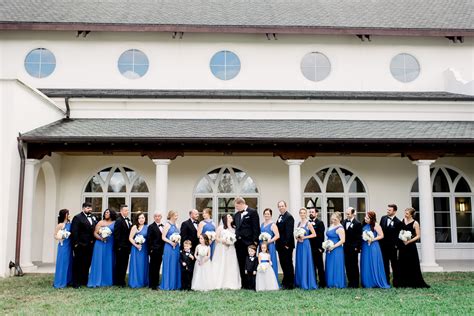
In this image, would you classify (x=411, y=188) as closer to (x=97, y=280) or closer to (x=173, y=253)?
(x=173, y=253)

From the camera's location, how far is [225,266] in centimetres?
940

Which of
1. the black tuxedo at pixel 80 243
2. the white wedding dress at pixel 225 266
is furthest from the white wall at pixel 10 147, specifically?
the white wedding dress at pixel 225 266

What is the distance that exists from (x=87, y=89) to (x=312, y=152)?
8.00 metres

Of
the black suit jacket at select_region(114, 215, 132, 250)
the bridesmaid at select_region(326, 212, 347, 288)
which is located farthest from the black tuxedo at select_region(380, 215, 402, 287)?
the black suit jacket at select_region(114, 215, 132, 250)

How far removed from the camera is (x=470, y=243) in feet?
49.8

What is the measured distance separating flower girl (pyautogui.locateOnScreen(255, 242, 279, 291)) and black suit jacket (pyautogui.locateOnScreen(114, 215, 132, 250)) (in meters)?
2.75

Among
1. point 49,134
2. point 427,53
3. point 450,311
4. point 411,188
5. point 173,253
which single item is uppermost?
point 427,53

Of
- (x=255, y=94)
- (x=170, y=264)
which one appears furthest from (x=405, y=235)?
(x=255, y=94)

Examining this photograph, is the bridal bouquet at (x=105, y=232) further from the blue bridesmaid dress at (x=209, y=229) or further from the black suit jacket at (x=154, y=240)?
the blue bridesmaid dress at (x=209, y=229)

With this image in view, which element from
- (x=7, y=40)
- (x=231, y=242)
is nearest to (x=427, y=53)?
(x=231, y=242)

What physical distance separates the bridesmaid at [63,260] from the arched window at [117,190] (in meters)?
5.04

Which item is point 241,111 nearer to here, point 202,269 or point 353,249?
point 353,249

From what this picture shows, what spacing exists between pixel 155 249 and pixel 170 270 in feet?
1.70

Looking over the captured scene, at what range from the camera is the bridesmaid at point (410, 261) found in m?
9.59
